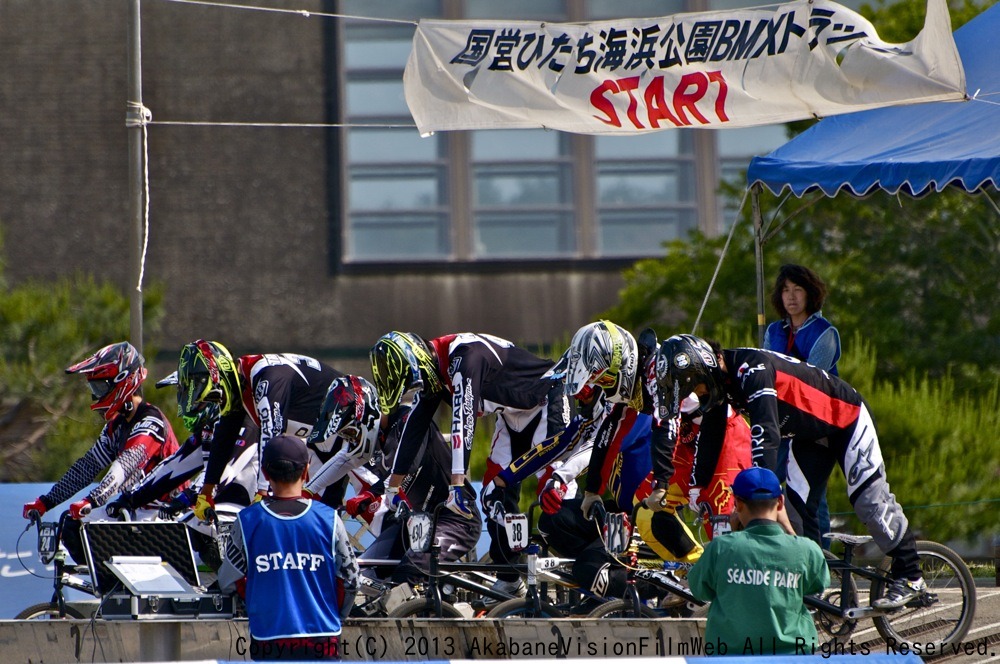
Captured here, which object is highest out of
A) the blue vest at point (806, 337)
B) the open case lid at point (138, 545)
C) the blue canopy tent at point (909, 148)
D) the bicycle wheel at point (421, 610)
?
the blue canopy tent at point (909, 148)

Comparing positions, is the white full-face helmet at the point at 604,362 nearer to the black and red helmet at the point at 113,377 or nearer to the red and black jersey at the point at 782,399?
the red and black jersey at the point at 782,399

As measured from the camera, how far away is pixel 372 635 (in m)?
7.80

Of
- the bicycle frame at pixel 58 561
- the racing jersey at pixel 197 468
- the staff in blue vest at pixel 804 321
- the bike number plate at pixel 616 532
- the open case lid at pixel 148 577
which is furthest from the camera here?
the racing jersey at pixel 197 468

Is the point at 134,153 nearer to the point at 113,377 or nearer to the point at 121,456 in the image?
the point at 113,377

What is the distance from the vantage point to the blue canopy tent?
10.6m

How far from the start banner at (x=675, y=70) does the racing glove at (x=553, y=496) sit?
344cm

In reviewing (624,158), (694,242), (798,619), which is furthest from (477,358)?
(624,158)

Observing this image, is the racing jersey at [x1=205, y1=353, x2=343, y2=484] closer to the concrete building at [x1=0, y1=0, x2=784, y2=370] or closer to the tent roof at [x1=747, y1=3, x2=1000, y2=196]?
the tent roof at [x1=747, y1=3, x2=1000, y2=196]

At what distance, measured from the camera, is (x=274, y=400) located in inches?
384

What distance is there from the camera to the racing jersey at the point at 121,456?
10203 mm

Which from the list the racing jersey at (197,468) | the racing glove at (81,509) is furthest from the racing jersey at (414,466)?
the racing glove at (81,509)

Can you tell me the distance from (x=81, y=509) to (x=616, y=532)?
374 cm

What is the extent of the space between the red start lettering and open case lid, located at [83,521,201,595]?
5.00 meters

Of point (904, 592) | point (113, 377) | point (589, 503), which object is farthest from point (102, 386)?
point (904, 592)
